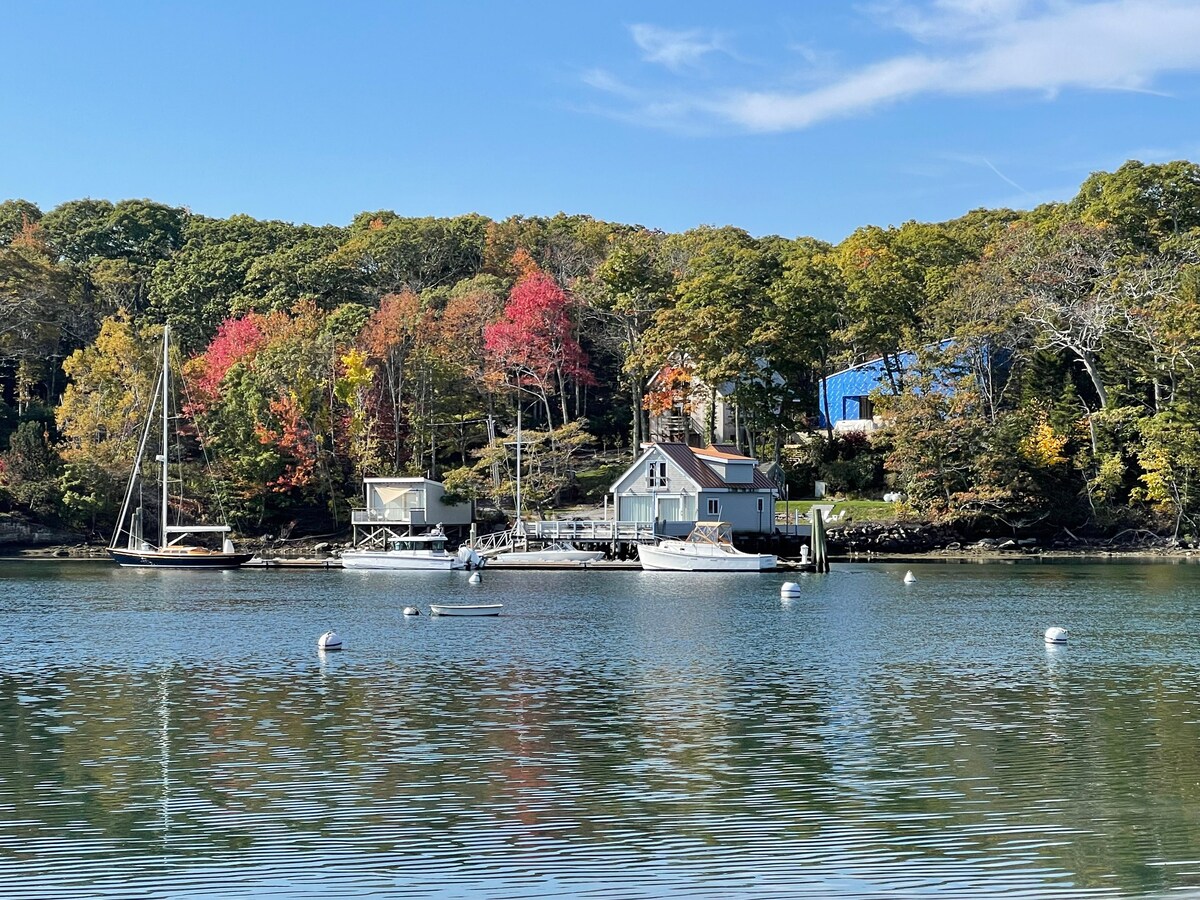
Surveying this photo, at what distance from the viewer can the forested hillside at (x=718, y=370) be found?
7438 centimetres

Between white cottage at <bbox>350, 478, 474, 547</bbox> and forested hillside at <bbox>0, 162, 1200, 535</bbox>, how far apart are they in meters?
1.81

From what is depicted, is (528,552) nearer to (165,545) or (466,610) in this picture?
(165,545)

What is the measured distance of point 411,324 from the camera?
8181 cm

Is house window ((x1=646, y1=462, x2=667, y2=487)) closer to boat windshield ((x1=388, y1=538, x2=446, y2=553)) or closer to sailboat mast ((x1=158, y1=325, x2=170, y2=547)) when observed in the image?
boat windshield ((x1=388, y1=538, x2=446, y2=553))

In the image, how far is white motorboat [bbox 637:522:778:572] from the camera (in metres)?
66.8

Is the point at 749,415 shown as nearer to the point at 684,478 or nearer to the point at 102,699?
the point at 684,478

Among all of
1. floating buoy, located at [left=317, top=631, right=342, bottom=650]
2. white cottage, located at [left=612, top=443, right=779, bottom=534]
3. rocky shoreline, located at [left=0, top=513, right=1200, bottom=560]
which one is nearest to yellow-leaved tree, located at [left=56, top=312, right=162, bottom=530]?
white cottage, located at [left=612, top=443, right=779, bottom=534]

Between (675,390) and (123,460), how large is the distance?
32.3m

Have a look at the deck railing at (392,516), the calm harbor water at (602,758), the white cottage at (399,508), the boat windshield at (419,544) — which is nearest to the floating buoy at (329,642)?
the calm harbor water at (602,758)

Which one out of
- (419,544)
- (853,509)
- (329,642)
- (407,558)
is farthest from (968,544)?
(329,642)

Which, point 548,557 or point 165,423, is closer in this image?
point 548,557

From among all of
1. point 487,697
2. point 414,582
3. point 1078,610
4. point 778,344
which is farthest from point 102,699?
point 778,344

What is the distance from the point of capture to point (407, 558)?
72062mm

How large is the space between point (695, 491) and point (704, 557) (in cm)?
715
